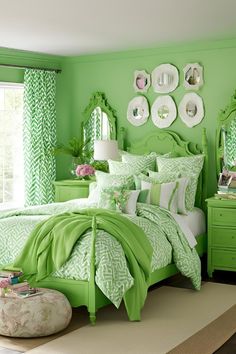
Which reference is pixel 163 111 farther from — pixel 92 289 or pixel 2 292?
pixel 2 292

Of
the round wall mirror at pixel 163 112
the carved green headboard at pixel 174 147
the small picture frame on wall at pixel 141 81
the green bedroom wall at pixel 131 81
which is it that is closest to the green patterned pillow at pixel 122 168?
the carved green headboard at pixel 174 147

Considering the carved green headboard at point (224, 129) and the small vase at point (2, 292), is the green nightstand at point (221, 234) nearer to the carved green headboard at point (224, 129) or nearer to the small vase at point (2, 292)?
the carved green headboard at point (224, 129)

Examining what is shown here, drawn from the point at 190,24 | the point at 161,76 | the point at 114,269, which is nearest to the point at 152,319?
the point at 114,269

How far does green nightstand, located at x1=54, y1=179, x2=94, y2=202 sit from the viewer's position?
780 centimetres

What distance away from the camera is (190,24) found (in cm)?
607

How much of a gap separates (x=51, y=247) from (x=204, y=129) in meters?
2.78

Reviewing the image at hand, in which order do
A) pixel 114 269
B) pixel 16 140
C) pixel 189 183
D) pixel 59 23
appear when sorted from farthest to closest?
pixel 16 140 → pixel 189 183 → pixel 59 23 → pixel 114 269

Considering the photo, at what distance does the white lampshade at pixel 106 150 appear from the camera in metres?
7.68

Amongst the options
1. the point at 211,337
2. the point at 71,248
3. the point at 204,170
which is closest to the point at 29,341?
the point at 71,248

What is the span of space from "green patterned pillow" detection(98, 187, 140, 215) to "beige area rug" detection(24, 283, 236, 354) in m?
0.83

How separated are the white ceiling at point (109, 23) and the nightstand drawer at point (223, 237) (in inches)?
78.9

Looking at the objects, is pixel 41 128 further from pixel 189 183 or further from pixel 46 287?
pixel 46 287

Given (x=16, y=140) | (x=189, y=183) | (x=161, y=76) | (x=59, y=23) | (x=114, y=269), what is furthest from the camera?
(x=16, y=140)

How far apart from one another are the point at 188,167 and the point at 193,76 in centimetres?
111
